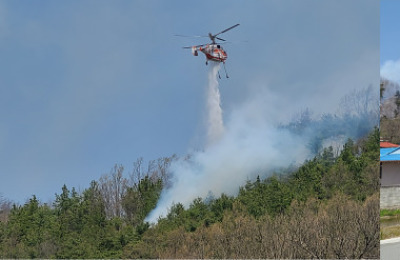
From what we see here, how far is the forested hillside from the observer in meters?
4.15

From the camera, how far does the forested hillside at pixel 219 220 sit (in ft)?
13.6

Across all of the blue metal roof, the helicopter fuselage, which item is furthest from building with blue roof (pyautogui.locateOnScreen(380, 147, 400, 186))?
the helicopter fuselage

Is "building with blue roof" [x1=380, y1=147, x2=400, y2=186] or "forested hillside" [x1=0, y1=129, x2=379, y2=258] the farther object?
"building with blue roof" [x1=380, y1=147, x2=400, y2=186]

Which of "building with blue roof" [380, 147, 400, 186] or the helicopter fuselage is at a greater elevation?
the helicopter fuselage

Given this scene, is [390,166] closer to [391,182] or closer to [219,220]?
[391,182]

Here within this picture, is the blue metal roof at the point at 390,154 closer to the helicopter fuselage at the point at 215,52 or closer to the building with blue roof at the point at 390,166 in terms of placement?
the building with blue roof at the point at 390,166

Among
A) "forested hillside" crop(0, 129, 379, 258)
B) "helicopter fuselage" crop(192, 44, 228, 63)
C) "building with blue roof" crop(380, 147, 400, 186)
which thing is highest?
"helicopter fuselage" crop(192, 44, 228, 63)

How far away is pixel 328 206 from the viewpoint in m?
5.03

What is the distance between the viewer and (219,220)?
215 inches

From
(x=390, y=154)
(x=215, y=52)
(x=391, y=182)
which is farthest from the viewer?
(x=215, y=52)

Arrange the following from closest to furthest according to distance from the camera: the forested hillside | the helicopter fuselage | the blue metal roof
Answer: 1. the forested hillside
2. the blue metal roof
3. the helicopter fuselage

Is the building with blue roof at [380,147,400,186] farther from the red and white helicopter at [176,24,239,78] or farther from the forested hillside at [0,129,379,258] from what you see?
the red and white helicopter at [176,24,239,78]

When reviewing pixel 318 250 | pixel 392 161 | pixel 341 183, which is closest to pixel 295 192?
pixel 341 183

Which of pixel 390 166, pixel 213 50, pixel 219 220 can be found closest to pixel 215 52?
pixel 213 50
